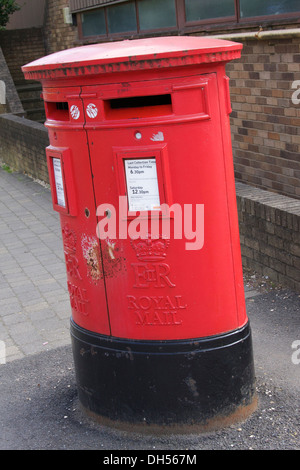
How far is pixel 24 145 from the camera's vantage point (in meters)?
11.5

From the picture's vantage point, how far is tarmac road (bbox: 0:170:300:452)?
334cm

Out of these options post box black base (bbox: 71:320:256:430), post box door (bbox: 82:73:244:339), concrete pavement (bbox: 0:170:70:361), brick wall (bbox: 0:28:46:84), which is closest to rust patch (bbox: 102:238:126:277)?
post box door (bbox: 82:73:244:339)

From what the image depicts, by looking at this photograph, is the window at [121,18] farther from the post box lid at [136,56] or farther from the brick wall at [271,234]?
the post box lid at [136,56]

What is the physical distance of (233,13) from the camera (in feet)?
22.5

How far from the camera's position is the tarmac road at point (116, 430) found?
3.34 metres

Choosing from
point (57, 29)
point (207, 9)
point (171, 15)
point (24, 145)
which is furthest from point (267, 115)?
point (57, 29)

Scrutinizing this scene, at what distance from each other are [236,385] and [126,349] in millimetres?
613

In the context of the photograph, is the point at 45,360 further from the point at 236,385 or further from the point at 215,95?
the point at 215,95

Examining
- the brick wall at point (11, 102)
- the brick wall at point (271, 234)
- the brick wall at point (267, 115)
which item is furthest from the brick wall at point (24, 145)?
the brick wall at point (271, 234)

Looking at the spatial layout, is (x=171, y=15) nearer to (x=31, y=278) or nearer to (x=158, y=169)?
(x=31, y=278)

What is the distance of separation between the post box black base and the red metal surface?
0.07 meters

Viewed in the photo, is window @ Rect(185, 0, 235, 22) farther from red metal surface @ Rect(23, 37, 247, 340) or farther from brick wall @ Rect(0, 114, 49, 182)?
red metal surface @ Rect(23, 37, 247, 340)

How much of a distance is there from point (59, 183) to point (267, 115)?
357 centimetres

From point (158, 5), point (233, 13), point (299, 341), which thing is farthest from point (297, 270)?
point (158, 5)
